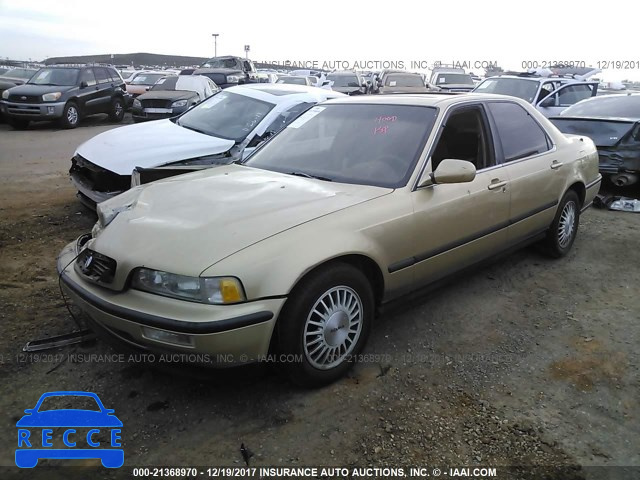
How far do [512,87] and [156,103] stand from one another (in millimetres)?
8787

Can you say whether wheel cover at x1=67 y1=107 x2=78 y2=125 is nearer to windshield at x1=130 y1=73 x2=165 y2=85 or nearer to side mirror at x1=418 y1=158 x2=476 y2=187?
windshield at x1=130 y1=73 x2=165 y2=85

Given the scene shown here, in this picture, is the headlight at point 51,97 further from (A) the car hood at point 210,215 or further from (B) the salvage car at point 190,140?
(A) the car hood at point 210,215

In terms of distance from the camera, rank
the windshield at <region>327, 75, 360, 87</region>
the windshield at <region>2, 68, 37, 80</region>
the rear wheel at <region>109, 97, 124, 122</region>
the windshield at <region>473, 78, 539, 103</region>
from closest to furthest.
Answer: the windshield at <region>473, 78, 539, 103</region>
the rear wheel at <region>109, 97, 124, 122</region>
the windshield at <region>2, 68, 37, 80</region>
the windshield at <region>327, 75, 360, 87</region>

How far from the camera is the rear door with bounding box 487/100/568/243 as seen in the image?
404 centimetres

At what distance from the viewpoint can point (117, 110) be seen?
1628 cm

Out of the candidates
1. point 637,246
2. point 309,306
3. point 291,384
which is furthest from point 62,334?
point 637,246

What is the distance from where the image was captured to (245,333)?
247cm

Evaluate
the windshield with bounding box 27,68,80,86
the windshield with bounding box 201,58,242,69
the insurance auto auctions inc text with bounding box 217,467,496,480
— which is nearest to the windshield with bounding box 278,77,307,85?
the windshield with bounding box 201,58,242,69

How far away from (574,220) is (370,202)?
114 inches

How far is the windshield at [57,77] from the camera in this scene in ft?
48.4

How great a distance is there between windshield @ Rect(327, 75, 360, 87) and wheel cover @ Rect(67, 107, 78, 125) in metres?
8.44

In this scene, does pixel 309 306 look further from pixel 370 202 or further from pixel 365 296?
pixel 370 202

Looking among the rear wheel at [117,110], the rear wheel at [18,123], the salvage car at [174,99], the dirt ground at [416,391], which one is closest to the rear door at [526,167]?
the dirt ground at [416,391]

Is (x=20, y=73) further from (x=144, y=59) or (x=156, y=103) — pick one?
(x=144, y=59)
